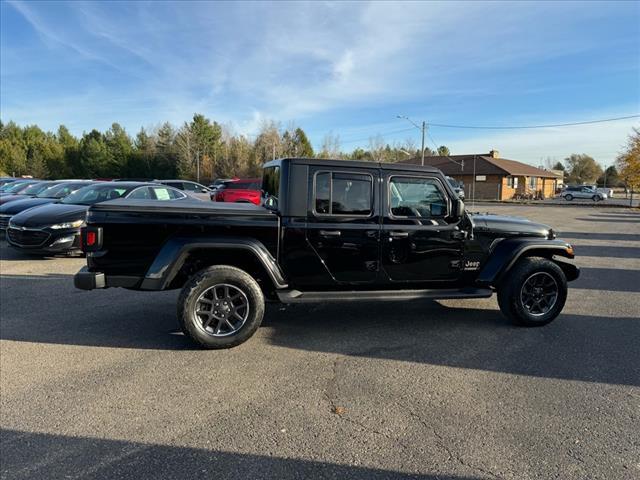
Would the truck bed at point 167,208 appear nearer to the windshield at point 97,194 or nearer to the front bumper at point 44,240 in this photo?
the front bumper at point 44,240

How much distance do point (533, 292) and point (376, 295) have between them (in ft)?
6.55

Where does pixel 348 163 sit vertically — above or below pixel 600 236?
above

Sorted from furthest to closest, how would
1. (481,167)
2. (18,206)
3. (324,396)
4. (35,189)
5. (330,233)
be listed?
(481,167)
(35,189)
(18,206)
(330,233)
(324,396)

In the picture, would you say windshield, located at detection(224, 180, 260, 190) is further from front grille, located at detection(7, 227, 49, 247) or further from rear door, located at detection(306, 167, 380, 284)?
rear door, located at detection(306, 167, 380, 284)

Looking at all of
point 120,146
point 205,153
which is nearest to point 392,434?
point 205,153

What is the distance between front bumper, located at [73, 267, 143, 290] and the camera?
429 centimetres

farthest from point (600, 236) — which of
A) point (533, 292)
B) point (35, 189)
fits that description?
point (35, 189)

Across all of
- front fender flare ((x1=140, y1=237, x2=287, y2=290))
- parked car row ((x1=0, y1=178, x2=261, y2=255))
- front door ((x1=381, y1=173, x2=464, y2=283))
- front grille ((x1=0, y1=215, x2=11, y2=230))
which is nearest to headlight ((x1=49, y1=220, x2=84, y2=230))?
parked car row ((x1=0, y1=178, x2=261, y2=255))

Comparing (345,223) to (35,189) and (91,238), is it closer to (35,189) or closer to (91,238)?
(91,238)

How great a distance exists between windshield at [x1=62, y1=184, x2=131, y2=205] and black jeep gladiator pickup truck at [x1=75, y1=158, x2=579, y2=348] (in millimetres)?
6138

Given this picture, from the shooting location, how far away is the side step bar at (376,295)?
466 cm

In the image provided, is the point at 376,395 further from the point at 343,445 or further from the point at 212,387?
the point at 212,387

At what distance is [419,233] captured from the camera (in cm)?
494

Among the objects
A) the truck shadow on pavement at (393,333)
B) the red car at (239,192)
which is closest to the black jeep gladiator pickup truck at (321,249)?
the truck shadow on pavement at (393,333)
